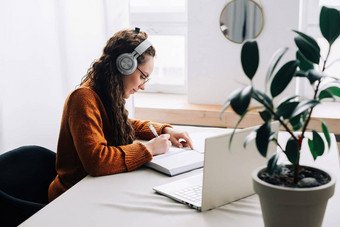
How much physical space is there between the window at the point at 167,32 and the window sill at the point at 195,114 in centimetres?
30

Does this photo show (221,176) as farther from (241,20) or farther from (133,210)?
(241,20)

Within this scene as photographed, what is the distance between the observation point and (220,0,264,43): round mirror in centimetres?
266

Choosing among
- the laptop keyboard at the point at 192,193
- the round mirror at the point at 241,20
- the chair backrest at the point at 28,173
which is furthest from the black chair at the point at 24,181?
the round mirror at the point at 241,20

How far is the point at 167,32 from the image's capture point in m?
3.13

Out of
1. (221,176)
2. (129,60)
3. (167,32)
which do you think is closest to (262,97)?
(221,176)

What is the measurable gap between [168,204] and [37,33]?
140cm

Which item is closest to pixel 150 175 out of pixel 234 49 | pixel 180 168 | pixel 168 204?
pixel 180 168

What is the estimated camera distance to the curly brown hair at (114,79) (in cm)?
165

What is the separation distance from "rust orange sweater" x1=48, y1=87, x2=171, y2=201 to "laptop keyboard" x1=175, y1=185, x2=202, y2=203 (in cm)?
25

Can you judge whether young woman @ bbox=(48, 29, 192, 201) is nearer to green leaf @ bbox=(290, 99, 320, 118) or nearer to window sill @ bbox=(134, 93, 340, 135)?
green leaf @ bbox=(290, 99, 320, 118)

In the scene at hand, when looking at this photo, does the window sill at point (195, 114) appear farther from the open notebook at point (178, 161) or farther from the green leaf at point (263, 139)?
the green leaf at point (263, 139)

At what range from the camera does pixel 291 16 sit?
2.61 metres

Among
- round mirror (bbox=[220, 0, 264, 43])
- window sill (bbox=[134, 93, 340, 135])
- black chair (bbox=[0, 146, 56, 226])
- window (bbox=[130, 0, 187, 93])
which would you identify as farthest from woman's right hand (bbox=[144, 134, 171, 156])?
window (bbox=[130, 0, 187, 93])

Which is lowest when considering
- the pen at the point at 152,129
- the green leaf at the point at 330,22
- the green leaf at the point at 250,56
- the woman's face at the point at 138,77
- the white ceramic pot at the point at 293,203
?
the pen at the point at 152,129
